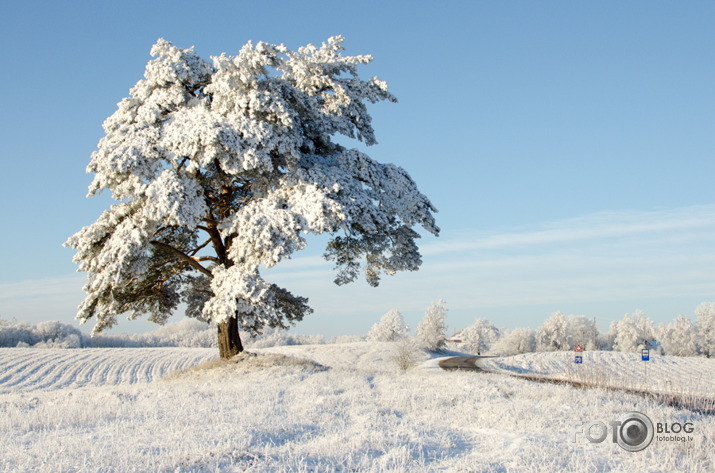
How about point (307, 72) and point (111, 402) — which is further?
point (307, 72)

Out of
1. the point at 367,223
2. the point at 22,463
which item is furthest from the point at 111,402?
the point at 367,223

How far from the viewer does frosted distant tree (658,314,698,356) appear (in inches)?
3863

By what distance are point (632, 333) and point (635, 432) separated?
393ft

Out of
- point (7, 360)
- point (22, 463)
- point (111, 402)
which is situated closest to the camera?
point (22, 463)

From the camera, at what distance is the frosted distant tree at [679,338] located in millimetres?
98125

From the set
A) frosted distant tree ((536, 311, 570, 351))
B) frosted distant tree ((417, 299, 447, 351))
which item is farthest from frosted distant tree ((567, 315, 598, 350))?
frosted distant tree ((417, 299, 447, 351))

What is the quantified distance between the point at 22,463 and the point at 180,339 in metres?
123

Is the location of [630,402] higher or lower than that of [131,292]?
lower

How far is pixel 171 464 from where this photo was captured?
20.2 ft

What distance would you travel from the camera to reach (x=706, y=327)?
97.2 meters

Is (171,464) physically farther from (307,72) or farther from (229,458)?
(307,72)

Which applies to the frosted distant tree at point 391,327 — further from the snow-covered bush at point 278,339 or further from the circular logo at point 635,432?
the circular logo at point 635,432

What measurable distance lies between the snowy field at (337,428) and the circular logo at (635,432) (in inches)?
9.8

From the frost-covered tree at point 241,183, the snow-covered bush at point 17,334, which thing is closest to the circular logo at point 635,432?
the frost-covered tree at point 241,183
